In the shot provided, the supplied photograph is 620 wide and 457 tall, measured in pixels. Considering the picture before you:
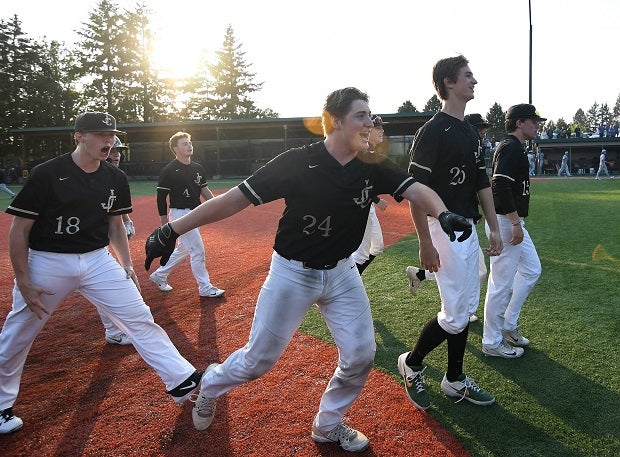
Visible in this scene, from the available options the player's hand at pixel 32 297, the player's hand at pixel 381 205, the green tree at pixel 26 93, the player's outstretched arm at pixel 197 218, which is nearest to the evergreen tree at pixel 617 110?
the green tree at pixel 26 93

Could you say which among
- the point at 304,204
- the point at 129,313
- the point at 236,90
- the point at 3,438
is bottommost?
the point at 3,438

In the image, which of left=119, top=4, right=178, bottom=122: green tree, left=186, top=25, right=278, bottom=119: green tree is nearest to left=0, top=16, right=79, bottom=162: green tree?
left=119, top=4, right=178, bottom=122: green tree

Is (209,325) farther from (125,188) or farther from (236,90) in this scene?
(236,90)

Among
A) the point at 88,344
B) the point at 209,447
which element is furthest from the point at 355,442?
the point at 88,344

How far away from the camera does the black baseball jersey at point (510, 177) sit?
409 centimetres

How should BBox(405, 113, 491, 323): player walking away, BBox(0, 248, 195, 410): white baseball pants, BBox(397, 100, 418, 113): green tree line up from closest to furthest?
BBox(0, 248, 195, 410): white baseball pants < BBox(405, 113, 491, 323): player walking away < BBox(397, 100, 418, 113): green tree

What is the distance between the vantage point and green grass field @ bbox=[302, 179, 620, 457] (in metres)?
3.02

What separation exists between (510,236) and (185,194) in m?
4.18

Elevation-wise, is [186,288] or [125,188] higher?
[125,188]

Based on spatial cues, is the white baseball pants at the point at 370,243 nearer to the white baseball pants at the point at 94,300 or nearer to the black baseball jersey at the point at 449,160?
the black baseball jersey at the point at 449,160

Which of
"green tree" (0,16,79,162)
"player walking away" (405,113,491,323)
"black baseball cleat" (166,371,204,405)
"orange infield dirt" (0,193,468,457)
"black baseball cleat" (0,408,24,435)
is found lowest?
"orange infield dirt" (0,193,468,457)

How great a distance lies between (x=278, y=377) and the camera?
3.94 m

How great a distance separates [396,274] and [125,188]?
4.40 m

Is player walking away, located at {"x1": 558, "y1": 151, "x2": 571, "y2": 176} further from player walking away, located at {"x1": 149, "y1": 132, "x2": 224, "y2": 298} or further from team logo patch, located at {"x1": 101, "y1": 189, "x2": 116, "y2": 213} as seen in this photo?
team logo patch, located at {"x1": 101, "y1": 189, "x2": 116, "y2": 213}
